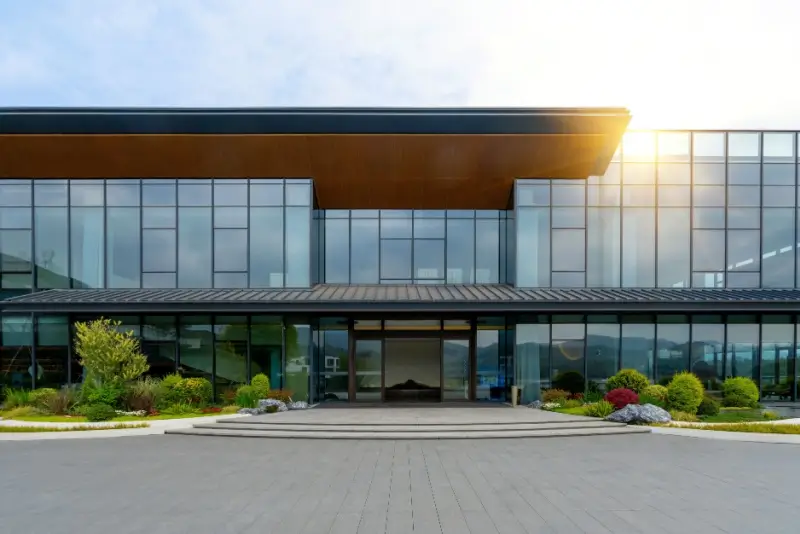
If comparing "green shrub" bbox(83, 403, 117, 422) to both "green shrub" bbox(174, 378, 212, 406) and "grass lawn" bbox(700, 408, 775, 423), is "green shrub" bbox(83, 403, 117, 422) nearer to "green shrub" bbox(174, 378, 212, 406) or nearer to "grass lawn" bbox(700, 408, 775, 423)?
"green shrub" bbox(174, 378, 212, 406)

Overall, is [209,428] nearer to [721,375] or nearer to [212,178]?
[212,178]

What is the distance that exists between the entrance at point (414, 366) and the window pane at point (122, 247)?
11.3m

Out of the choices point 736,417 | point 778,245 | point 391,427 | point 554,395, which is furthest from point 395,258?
point 778,245

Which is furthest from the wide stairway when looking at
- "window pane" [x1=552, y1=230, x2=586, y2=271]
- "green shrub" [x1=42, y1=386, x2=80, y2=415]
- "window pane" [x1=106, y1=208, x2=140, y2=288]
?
"window pane" [x1=106, y1=208, x2=140, y2=288]

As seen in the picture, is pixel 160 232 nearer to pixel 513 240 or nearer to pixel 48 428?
pixel 48 428

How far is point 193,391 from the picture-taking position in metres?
21.6

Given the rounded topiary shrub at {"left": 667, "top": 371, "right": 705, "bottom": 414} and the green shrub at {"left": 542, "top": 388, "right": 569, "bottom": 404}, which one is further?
the green shrub at {"left": 542, "top": 388, "right": 569, "bottom": 404}

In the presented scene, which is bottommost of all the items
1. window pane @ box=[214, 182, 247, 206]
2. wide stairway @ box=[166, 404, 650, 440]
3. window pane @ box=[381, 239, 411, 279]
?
wide stairway @ box=[166, 404, 650, 440]

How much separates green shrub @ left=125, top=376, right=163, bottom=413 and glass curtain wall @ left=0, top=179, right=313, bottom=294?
232 inches

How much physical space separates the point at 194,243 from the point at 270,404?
9237mm

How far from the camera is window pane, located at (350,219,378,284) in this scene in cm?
2738

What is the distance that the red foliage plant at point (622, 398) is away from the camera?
19688 millimetres

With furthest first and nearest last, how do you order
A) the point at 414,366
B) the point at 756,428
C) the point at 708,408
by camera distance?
the point at 414,366
the point at 708,408
the point at 756,428

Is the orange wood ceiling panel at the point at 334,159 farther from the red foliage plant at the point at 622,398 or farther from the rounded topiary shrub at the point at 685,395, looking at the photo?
the red foliage plant at the point at 622,398
